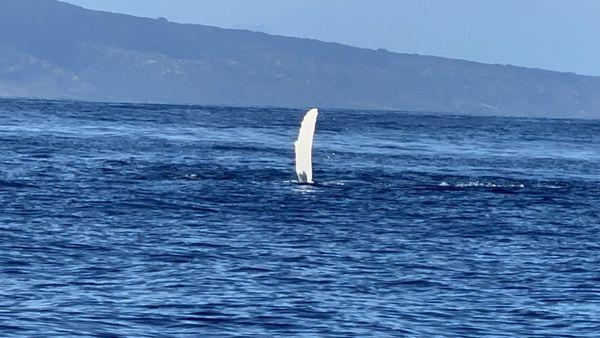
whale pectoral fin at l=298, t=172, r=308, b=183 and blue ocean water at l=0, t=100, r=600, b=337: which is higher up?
whale pectoral fin at l=298, t=172, r=308, b=183

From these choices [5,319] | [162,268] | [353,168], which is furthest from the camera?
[353,168]

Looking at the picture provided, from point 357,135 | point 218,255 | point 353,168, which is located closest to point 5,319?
point 218,255

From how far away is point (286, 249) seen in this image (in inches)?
Result: 1454

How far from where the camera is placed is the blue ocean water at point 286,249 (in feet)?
92.9

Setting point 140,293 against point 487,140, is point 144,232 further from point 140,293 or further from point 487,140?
point 487,140

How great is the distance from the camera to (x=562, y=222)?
46375 millimetres

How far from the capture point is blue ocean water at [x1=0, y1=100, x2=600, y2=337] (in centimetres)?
2833

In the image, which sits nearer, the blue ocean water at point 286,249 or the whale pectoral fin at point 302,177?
the blue ocean water at point 286,249

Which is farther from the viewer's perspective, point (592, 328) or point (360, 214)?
point (360, 214)

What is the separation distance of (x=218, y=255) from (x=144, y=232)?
4401mm

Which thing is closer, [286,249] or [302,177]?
[286,249]

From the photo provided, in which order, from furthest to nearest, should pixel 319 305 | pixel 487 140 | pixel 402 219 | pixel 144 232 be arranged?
pixel 487 140 < pixel 402 219 < pixel 144 232 < pixel 319 305

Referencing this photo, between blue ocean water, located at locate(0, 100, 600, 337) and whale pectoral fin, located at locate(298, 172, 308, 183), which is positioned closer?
blue ocean water, located at locate(0, 100, 600, 337)

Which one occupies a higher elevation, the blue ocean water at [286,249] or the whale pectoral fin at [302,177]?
the whale pectoral fin at [302,177]
